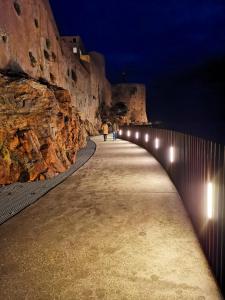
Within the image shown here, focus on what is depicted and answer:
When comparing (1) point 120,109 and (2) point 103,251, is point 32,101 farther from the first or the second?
(1) point 120,109

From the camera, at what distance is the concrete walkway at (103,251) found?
3283mm

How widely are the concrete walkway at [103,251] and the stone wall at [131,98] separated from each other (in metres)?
67.6

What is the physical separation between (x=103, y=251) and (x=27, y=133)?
7.57 metres

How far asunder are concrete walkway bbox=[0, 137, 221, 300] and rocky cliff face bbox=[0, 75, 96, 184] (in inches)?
116

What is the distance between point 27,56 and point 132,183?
513 inches

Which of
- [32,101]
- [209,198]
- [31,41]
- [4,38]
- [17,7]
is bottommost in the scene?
[209,198]

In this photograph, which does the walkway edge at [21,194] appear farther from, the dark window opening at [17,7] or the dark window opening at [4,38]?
the dark window opening at [17,7]

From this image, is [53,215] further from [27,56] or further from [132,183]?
[27,56]

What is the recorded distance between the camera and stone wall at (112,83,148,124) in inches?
2945

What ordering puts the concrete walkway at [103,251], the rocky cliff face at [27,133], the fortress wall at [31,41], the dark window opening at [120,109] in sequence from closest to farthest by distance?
the concrete walkway at [103,251] < the rocky cliff face at [27,133] < the fortress wall at [31,41] < the dark window opening at [120,109]

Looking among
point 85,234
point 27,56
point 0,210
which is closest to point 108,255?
point 85,234

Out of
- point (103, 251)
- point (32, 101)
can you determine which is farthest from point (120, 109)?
point (103, 251)

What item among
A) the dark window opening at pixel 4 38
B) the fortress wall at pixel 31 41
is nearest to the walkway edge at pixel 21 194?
the fortress wall at pixel 31 41

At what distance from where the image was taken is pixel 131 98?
75.8 metres
